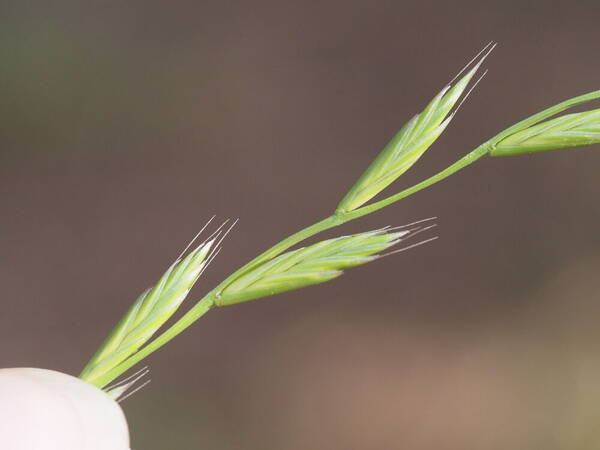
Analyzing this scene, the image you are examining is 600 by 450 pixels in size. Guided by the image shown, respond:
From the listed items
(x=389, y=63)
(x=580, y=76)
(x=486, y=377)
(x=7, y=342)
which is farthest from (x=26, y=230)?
(x=580, y=76)

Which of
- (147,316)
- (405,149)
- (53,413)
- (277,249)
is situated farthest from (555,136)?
(53,413)

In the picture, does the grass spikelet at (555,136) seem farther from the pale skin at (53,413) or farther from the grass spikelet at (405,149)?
the pale skin at (53,413)

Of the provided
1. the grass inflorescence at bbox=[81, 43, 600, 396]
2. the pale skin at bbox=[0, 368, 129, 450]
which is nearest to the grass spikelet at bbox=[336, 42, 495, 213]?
the grass inflorescence at bbox=[81, 43, 600, 396]

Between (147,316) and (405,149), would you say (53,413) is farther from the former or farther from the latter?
(405,149)

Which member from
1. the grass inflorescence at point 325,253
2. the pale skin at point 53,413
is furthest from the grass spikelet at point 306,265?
the pale skin at point 53,413

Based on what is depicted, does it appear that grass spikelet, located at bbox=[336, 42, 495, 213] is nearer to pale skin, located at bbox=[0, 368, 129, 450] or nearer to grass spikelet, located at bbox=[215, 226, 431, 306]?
grass spikelet, located at bbox=[215, 226, 431, 306]

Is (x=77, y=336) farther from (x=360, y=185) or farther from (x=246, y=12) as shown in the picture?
(x=360, y=185)
